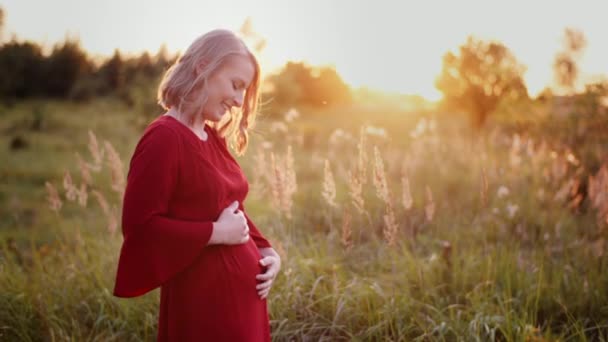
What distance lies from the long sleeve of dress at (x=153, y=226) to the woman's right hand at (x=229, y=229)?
0.04 metres

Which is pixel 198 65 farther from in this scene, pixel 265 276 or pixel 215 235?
pixel 265 276

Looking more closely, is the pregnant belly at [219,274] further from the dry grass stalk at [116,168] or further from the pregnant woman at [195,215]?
the dry grass stalk at [116,168]

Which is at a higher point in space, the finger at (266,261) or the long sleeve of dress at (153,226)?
the long sleeve of dress at (153,226)

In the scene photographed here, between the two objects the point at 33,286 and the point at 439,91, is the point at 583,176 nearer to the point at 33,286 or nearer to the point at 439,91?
the point at 33,286

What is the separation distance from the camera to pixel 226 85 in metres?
1.88

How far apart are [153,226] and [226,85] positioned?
1.97 ft

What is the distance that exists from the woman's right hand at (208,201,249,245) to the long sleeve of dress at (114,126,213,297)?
42 millimetres

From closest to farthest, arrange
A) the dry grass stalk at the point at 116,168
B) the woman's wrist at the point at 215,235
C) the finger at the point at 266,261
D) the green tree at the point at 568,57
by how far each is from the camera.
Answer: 1. the woman's wrist at the point at 215,235
2. the finger at the point at 266,261
3. the dry grass stalk at the point at 116,168
4. the green tree at the point at 568,57

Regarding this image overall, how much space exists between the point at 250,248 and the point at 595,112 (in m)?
7.38

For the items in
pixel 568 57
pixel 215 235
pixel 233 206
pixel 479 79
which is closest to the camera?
pixel 215 235

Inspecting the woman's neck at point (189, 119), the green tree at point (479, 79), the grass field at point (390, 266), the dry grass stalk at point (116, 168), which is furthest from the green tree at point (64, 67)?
the woman's neck at point (189, 119)

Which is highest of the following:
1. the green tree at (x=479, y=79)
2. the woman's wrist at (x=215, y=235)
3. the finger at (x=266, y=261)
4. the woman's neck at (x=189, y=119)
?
the green tree at (x=479, y=79)

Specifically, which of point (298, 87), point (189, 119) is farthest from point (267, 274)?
point (298, 87)

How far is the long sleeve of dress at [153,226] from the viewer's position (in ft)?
5.45
